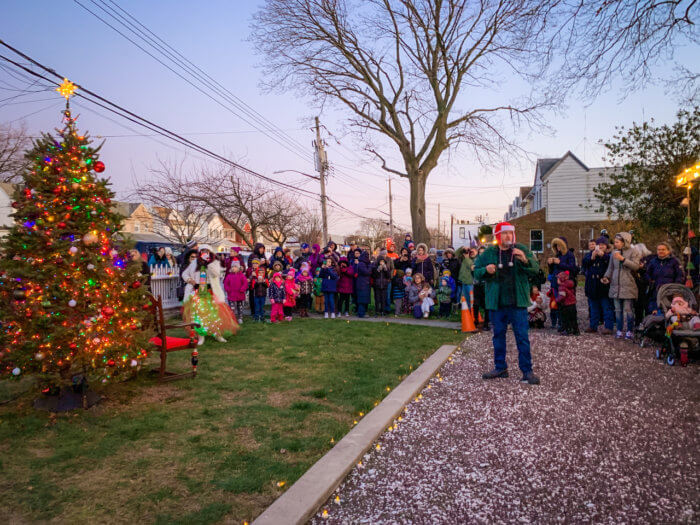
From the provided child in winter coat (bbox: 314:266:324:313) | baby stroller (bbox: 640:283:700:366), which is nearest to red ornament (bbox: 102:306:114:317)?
baby stroller (bbox: 640:283:700:366)

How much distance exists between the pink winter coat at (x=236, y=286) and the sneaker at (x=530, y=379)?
24.1 feet

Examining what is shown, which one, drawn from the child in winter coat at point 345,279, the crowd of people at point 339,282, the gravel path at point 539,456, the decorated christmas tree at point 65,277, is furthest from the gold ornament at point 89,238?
the child in winter coat at point 345,279

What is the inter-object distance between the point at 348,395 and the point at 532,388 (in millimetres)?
2264

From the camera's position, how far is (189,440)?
404cm

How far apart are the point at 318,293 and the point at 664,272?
8.39 metres

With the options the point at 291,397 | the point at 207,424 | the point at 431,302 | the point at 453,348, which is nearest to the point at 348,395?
the point at 291,397

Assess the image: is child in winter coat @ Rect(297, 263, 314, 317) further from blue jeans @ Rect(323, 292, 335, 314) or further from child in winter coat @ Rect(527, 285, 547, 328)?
child in winter coat @ Rect(527, 285, 547, 328)

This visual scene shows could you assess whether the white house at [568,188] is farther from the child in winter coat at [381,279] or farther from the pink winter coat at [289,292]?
the pink winter coat at [289,292]

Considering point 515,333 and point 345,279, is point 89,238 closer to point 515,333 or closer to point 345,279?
point 515,333

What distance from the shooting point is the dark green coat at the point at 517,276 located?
19.0ft

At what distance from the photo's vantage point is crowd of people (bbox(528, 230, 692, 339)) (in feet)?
27.2

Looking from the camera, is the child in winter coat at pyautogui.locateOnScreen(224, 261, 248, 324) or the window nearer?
the child in winter coat at pyautogui.locateOnScreen(224, 261, 248, 324)

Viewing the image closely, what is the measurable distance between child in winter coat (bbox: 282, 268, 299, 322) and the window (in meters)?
23.0

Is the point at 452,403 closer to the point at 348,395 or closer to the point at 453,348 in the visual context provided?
the point at 348,395
